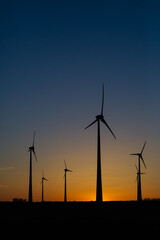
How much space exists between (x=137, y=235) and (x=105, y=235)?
325 cm

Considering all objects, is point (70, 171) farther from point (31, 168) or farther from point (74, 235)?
point (74, 235)

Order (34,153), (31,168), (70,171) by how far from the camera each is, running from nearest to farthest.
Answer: (31,168) < (34,153) < (70,171)

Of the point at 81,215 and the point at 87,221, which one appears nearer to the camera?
the point at 87,221

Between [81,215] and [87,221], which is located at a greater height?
[81,215]

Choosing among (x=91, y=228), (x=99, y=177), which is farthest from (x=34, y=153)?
(x=91, y=228)

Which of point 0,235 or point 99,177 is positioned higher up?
point 99,177

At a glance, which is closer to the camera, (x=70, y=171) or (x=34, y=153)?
(x=34, y=153)

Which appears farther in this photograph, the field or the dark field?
the field

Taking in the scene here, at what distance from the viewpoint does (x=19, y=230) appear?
153ft

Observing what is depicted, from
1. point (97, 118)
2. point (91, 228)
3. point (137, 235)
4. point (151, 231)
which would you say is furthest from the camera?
point (97, 118)

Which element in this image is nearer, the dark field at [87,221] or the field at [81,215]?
the dark field at [87,221]

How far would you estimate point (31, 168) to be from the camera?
430 ft

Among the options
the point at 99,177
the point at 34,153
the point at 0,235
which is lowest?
the point at 0,235

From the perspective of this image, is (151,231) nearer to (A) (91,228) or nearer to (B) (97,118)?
(A) (91,228)
